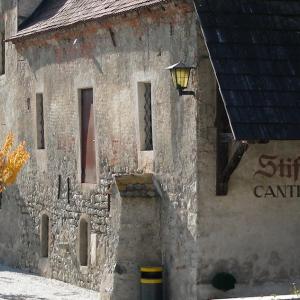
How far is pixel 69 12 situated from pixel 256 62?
6123 millimetres

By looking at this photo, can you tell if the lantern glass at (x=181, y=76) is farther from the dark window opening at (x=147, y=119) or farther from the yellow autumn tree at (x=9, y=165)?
the yellow autumn tree at (x=9, y=165)

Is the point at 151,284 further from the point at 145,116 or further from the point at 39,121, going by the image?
the point at 39,121

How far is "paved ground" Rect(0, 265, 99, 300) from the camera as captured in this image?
18.6 meters

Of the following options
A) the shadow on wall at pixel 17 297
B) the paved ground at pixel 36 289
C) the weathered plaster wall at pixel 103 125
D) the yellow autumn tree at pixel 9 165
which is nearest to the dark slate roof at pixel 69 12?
the weathered plaster wall at pixel 103 125

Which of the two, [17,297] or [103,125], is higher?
[103,125]

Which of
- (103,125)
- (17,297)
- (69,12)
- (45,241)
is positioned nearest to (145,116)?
(103,125)

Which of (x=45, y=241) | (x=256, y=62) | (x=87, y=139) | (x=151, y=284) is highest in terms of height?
(x=256, y=62)

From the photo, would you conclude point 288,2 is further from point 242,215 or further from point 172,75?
point 242,215

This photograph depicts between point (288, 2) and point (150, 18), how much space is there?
225cm

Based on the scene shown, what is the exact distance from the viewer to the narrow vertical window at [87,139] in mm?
19406

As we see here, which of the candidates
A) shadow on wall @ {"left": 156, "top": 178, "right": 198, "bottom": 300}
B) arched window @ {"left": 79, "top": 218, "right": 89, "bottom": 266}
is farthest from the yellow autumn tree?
shadow on wall @ {"left": 156, "top": 178, "right": 198, "bottom": 300}

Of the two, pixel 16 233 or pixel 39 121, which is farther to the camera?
pixel 16 233

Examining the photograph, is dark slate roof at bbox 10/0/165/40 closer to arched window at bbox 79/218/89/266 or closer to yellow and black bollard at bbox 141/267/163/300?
arched window at bbox 79/218/89/266

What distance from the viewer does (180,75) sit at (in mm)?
15430
